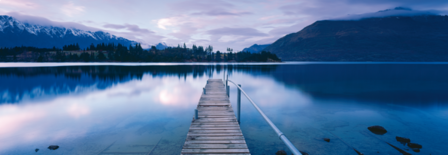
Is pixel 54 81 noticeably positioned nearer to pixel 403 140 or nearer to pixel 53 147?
pixel 53 147

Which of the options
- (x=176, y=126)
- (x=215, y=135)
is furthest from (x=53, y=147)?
(x=215, y=135)

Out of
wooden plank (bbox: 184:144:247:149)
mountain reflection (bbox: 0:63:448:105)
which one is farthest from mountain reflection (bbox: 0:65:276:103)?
wooden plank (bbox: 184:144:247:149)

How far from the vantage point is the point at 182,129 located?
12273mm

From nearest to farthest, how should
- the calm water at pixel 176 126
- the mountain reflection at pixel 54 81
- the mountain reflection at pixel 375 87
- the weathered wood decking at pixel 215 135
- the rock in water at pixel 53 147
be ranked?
1. the weathered wood decking at pixel 215 135
2. the rock in water at pixel 53 147
3. the calm water at pixel 176 126
4. the mountain reflection at pixel 375 87
5. the mountain reflection at pixel 54 81

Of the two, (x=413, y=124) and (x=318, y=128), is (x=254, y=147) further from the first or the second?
(x=413, y=124)

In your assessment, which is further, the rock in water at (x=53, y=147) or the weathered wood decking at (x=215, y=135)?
the rock in water at (x=53, y=147)

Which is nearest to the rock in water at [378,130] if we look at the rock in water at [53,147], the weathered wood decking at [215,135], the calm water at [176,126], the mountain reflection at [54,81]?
the calm water at [176,126]

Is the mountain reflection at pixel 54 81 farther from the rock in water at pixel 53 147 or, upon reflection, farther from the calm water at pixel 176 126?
the rock in water at pixel 53 147

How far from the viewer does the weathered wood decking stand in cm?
709

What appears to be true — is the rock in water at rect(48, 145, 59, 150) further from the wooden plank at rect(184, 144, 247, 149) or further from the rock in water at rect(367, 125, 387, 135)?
the rock in water at rect(367, 125, 387, 135)

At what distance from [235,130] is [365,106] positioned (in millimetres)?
16979

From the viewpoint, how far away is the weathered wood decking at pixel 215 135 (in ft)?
23.3

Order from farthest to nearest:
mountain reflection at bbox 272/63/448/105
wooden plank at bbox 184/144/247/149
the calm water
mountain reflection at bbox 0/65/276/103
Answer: mountain reflection at bbox 0/65/276/103
mountain reflection at bbox 272/63/448/105
the calm water
wooden plank at bbox 184/144/247/149

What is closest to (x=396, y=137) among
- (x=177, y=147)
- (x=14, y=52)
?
(x=177, y=147)
